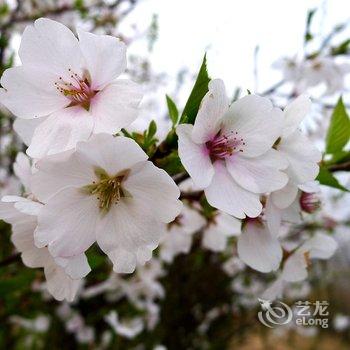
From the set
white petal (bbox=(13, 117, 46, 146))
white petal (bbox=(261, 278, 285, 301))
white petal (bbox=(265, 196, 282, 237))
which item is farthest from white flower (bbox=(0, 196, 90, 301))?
white petal (bbox=(261, 278, 285, 301))

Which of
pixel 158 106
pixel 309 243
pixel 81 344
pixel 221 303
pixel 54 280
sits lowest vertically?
pixel 221 303

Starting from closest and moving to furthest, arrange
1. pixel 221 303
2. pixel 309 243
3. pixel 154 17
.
Answer: 1. pixel 309 243
2. pixel 154 17
3. pixel 221 303

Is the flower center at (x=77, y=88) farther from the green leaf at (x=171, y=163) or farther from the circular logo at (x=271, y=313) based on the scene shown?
the circular logo at (x=271, y=313)

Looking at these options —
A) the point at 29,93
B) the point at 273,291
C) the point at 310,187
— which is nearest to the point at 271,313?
the point at 273,291

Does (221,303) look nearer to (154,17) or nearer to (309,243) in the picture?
(154,17)

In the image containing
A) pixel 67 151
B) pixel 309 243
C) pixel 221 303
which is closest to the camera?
pixel 67 151

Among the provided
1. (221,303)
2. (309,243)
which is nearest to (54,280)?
(309,243)
